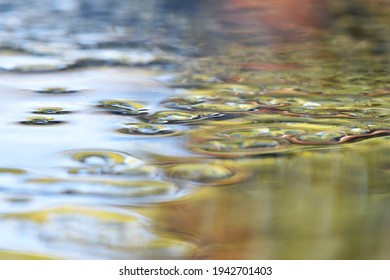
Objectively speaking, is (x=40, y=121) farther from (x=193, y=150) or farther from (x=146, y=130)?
(x=193, y=150)

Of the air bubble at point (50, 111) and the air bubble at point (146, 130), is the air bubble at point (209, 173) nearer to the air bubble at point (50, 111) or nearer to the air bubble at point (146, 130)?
the air bubble at point (146, 130)

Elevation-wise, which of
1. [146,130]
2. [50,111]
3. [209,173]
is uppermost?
[50,111]

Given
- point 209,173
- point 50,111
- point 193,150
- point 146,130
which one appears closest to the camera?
point 209,173

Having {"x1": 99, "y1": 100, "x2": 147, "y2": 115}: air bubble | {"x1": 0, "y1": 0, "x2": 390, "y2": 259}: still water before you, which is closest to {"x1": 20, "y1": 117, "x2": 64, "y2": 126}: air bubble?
{"x1": 0, "y1": 0, "x2": 390, "y2": 259}: still water

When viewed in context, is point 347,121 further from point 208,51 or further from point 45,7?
point 45,7

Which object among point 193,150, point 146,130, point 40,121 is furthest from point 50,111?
point 193,150

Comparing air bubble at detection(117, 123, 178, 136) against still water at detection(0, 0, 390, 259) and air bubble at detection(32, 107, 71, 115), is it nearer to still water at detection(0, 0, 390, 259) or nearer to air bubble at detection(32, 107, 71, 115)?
still water at detection(0, 0, 390, 259)

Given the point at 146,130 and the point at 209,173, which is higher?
the point at 146,130

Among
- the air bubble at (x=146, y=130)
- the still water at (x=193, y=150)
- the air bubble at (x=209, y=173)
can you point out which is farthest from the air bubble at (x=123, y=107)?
the air bubble at (x=209, y=173)
